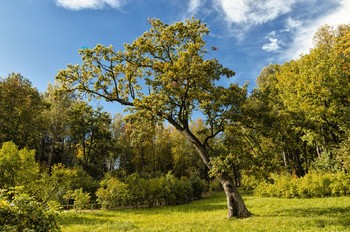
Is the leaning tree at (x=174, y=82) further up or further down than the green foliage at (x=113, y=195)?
further up

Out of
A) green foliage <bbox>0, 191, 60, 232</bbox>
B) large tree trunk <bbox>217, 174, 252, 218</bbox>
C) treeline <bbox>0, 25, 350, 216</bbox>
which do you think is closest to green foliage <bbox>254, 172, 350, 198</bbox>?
treeline <bbox>0, 25, 350, 216</bbox>

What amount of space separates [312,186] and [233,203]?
11.6m

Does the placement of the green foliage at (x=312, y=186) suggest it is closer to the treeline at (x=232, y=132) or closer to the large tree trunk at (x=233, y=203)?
the treeline at (x=232, y=132)

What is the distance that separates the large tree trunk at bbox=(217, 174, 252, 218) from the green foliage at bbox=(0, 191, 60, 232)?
43.2 feet

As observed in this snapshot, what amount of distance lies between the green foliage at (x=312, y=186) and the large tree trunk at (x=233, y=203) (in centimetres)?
1078

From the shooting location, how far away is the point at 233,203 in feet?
56.8

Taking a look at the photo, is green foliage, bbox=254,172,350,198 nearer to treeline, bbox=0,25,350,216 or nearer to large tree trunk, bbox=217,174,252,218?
treeline, bbox=0,25,350,216

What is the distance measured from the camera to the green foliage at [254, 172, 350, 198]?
23.1 metres

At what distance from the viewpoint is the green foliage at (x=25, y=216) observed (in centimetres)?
544

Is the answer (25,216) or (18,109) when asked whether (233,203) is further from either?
(18,109)

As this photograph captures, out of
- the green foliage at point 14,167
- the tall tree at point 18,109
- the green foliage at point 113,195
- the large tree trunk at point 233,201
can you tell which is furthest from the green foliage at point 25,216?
the tall tree at point 18,109

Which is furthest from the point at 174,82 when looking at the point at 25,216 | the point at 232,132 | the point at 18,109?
the point at 18,109

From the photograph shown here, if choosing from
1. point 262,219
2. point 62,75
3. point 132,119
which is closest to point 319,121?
point 262,219

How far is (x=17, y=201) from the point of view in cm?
566
